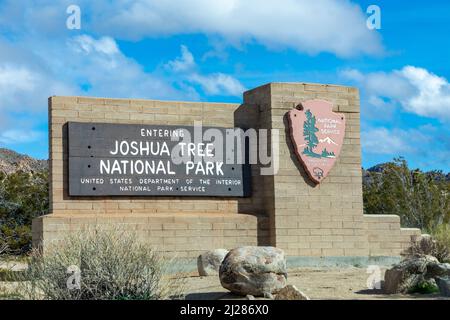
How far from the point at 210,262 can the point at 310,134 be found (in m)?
4.95

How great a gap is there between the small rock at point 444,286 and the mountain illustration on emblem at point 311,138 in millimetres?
6540

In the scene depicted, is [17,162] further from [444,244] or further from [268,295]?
[268,295]

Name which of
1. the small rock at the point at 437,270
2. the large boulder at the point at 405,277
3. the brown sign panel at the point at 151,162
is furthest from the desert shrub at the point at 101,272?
the brown sign panel at the point at 151,162

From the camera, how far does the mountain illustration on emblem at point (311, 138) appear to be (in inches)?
783

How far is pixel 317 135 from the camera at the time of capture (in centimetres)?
2011

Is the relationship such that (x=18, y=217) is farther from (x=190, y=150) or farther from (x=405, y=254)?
(x=405, y=254)

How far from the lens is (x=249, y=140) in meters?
19.8

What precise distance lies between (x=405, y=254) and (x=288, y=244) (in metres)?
3.38

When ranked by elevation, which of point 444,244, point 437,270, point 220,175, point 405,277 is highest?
point 220,175

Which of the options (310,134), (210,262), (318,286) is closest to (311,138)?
(310,134)

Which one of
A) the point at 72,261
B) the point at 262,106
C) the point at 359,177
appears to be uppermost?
the point at 262,106

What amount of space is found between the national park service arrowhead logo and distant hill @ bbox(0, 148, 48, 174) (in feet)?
133

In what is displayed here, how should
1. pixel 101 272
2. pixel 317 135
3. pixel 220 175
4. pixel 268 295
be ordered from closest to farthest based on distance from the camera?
pixel 101 272
pixel 268 295
pixel 220 175
pixel 317 135
